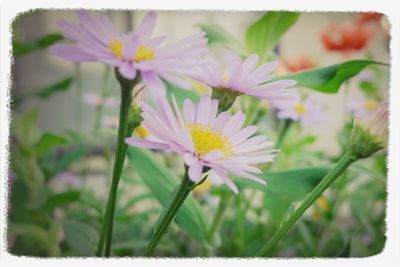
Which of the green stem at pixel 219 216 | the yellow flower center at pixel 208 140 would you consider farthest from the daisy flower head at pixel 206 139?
the green stem at pixel 219 216

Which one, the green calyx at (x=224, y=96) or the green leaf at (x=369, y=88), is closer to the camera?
the green calyx at (x=224, y=96)

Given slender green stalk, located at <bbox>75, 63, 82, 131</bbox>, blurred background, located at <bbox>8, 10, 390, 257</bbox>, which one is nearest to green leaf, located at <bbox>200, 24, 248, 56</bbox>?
blurred background, located at <bbox>8, 10, 390, 257</bbox>

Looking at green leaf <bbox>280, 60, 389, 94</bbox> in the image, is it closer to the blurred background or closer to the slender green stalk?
the blurred background

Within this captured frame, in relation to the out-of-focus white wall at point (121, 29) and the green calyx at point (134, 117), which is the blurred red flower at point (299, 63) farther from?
the green calyx at point (134, 117)

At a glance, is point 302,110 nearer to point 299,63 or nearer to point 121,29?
point 299,63

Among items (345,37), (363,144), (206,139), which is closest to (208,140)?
(206,139)

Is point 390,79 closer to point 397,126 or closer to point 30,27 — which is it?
point 397,126
